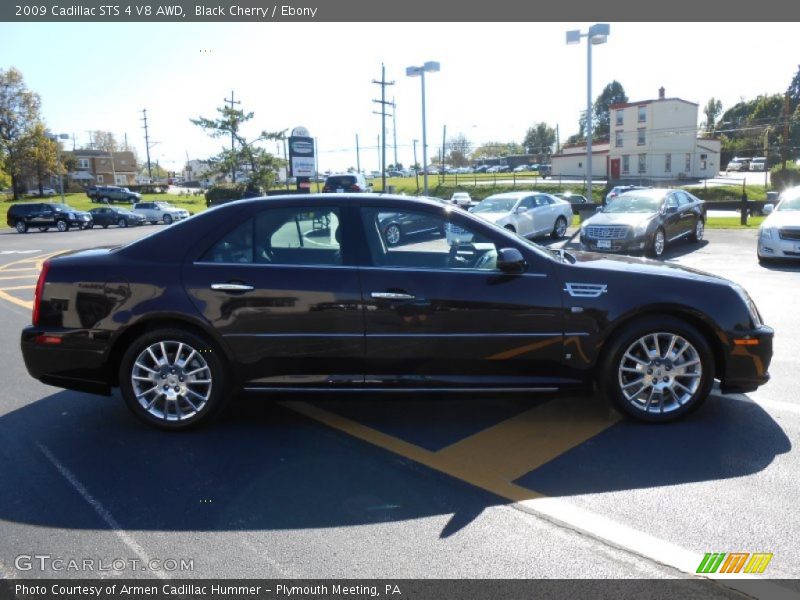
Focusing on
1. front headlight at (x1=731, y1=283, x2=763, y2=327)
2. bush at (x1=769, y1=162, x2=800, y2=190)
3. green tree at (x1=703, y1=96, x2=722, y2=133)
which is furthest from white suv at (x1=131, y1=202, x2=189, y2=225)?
→ green tree at (x1=703, y1=96, x2=722, y2=133)

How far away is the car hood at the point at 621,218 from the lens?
46.1ft

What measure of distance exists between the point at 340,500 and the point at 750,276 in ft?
32.3

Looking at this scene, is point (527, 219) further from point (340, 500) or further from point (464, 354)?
point (340, 500)

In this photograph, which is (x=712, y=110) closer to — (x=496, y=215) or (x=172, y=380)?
(x=496, y=215)

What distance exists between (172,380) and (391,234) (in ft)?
6.13

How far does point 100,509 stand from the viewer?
3.58 m

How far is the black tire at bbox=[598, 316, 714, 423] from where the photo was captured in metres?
4.55

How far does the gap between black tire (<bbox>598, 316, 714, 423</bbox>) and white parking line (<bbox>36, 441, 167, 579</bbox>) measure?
312 centimetres

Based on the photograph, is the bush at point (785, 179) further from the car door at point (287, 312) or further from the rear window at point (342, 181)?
the car door at point (287, 312)

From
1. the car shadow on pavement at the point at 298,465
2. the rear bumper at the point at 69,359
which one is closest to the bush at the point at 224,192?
the rear bumper at the point at 69,359

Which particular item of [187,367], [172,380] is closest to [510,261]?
[187,367]

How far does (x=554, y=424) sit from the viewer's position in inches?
186

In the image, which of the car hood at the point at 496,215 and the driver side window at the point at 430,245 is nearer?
the driver side window at the point at 430,245

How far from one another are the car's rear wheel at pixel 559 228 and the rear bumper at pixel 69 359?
16688 millimetres
